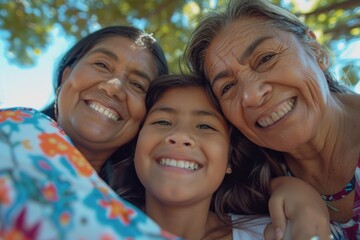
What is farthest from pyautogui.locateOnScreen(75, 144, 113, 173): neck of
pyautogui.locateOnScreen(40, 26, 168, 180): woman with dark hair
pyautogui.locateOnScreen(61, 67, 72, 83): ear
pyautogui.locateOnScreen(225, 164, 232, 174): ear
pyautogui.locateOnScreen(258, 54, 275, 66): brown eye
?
pyautogui.locateOnScreen(258, 54, 275, 66): brown eye

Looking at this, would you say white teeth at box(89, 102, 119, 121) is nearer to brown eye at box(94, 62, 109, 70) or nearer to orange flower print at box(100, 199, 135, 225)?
brown eye at box(94, 62, 109, 70)

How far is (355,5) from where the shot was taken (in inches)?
156

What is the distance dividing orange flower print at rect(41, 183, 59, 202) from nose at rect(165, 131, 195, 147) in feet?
3.15

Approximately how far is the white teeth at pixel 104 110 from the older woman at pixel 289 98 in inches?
24.0

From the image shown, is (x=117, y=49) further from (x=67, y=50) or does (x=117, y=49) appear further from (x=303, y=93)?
(x=303, y=93)

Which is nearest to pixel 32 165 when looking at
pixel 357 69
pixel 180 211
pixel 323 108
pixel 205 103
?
pixel 180 211

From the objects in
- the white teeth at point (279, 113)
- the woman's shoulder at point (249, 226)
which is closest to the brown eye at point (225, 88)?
the white teeth at point (279, 113)

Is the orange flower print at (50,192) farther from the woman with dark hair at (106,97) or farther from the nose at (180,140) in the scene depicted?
the woman with dark hair at (106,97)

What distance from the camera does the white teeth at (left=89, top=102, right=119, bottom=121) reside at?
7.90ft

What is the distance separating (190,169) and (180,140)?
15 cm

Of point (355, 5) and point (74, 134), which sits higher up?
point (355, 5)

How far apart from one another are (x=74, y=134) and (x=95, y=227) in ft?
4.86

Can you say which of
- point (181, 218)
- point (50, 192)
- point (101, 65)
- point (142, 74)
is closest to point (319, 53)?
point (142, 74)

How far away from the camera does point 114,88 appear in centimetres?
243
